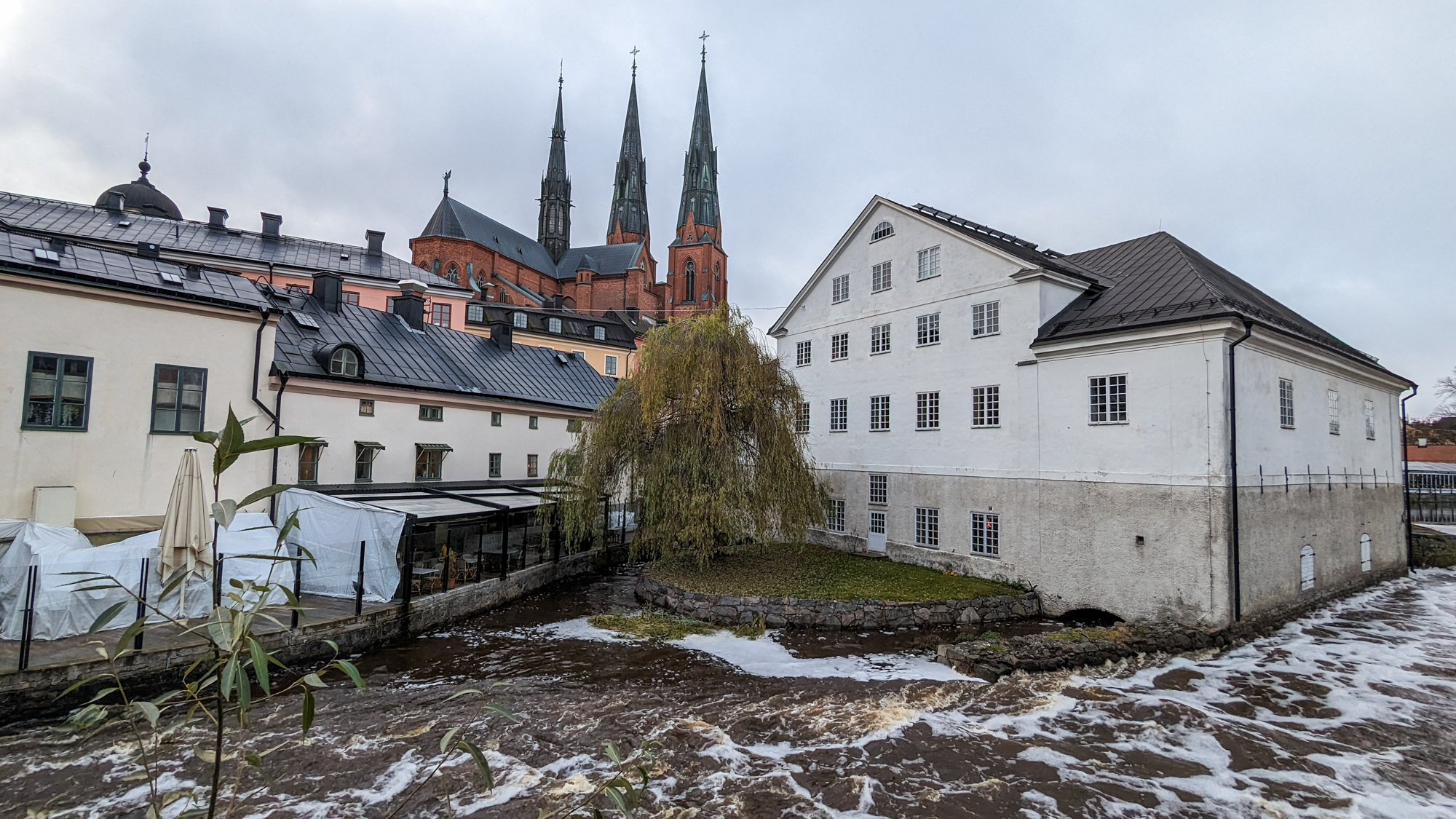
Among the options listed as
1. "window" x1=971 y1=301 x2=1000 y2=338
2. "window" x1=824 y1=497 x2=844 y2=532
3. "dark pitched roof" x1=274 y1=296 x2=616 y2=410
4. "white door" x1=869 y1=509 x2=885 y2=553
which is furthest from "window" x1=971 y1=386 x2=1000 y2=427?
"dark pitched roof" x1=274 y1=296 x2=616 y2=410

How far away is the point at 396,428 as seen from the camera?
22.3 metres

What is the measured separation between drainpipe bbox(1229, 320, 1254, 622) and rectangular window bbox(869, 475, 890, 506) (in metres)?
8.91

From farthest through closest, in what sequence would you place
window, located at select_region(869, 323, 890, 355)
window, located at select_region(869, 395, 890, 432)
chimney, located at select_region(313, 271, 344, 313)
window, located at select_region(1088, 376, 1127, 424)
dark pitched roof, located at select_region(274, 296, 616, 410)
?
chimney, located at select_region(313, 271, 344, 313)
window, located at select_region(869, 323, 890, 355)
window, located at select_region(869, 395, 890, 432)
dark pitched roof, located at select_region(274, 296, 616, 410)
window, located at select_region(1088, 376, 1127, 424)

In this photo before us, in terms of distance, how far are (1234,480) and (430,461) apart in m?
22.3

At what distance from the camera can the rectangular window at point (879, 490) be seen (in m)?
22.0

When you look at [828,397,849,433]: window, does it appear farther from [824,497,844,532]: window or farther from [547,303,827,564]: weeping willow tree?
[547,303,827,564]: weeping willow tree

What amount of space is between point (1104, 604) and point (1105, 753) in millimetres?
7100

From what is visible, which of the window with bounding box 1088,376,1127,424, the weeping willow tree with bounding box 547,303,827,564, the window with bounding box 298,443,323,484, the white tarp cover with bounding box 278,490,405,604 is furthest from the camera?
the window with bounding box 298,443,323,484

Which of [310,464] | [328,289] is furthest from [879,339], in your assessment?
[328,289]

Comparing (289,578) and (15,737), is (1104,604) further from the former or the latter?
(15,737)

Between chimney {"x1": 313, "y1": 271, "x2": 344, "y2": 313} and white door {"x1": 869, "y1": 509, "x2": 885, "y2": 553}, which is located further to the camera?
chimney {"x1": 313, "y1": 271, "x2": 344, "y2": 313}

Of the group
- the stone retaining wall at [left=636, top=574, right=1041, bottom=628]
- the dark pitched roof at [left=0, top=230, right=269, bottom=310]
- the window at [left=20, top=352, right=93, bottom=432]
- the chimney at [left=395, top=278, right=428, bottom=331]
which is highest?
the chimney at [left=395, top=278, right=428, bottom=331]

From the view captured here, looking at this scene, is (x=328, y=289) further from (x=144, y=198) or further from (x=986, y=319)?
(x=144, y=198)

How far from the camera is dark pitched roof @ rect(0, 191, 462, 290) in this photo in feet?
105
